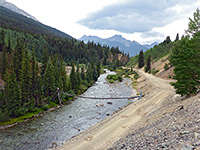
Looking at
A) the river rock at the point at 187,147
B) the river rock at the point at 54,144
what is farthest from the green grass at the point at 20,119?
the river rock at the point at 187,147

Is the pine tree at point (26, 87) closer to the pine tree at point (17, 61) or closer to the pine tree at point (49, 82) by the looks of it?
the pine tree at point (49, 82)

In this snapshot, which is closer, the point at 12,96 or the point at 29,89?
the point at 12,96

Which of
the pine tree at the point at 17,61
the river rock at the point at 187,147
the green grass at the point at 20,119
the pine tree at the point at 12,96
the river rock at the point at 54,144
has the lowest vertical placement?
the river rock at the point at 54,144

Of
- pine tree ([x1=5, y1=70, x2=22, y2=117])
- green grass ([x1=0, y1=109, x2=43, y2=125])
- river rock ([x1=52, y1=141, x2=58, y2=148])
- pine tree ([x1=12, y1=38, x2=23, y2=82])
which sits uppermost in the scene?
pine tree ([x1=12, y1=38, x2=23, y2=82])

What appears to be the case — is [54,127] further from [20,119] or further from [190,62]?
[190,62]

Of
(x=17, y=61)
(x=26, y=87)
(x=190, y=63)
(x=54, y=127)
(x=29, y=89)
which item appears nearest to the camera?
(x=190, y=63)

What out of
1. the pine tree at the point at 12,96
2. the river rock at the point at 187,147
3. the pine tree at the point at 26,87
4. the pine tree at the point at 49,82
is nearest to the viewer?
the river rock at the point at 187,147

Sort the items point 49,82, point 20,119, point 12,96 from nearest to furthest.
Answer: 1. point 20,119
2. point 12,96
3. point 49,82

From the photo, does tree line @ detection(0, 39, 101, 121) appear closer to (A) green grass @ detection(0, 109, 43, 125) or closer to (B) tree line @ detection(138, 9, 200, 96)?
(A) green grass @ detection(0, 109, 43, 125)

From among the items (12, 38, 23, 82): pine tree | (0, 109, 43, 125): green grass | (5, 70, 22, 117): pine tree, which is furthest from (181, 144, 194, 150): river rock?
(12, 38, 23, 82): pine tree

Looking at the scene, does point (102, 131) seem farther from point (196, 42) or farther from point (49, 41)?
point (49, 41)

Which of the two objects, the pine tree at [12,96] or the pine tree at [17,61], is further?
the pine tree at [17,61]

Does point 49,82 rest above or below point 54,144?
above

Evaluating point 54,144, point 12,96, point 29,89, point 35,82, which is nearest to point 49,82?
point 35,82
